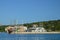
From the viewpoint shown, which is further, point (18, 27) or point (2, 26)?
point (2, 26)

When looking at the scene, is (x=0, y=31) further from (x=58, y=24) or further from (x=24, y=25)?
(x=58, y=24)

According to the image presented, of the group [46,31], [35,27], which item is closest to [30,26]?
[35,27]

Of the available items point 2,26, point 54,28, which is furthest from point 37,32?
point 2,26

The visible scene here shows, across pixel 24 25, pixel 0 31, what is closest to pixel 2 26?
pixel 0 31

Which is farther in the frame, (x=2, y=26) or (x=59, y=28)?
(x=2, y=26)

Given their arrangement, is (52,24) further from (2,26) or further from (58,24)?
(2,26)

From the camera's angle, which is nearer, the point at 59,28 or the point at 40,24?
the point at 59,28

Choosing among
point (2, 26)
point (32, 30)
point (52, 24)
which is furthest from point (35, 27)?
point (2, 26)

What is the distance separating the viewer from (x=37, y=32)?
71.2 meters

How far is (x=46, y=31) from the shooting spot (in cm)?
6962

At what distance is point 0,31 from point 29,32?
1211cm

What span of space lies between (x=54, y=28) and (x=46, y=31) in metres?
3.62

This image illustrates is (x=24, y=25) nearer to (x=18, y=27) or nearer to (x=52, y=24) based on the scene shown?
(x=18, y=27)

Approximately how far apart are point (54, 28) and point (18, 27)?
13.3 metres
